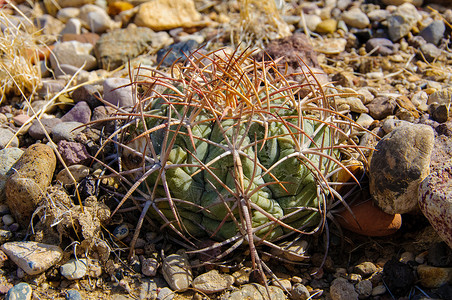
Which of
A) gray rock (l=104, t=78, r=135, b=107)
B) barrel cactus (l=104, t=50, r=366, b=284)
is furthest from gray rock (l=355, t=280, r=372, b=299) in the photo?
gray rock (l=104, t=78, r=135, b=107)

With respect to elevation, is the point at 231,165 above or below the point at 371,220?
above

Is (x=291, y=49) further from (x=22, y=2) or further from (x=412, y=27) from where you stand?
(x=22, y=2)

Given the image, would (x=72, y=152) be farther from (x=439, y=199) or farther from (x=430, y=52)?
(x=430, y=52)

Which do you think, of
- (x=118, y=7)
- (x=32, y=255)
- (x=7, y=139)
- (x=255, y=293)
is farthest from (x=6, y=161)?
(x=118, y=7)

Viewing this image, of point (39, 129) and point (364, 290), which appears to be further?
point (39, 129)

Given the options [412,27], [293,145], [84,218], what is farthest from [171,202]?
[412,27]

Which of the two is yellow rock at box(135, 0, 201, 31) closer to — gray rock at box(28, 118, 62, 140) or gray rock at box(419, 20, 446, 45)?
gray rock at box(28, 118, 62, 140)

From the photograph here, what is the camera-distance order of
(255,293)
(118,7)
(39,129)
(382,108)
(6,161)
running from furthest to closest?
→ (118,7) → (382,108) → (39,129) → (6,161) → (255,293)
